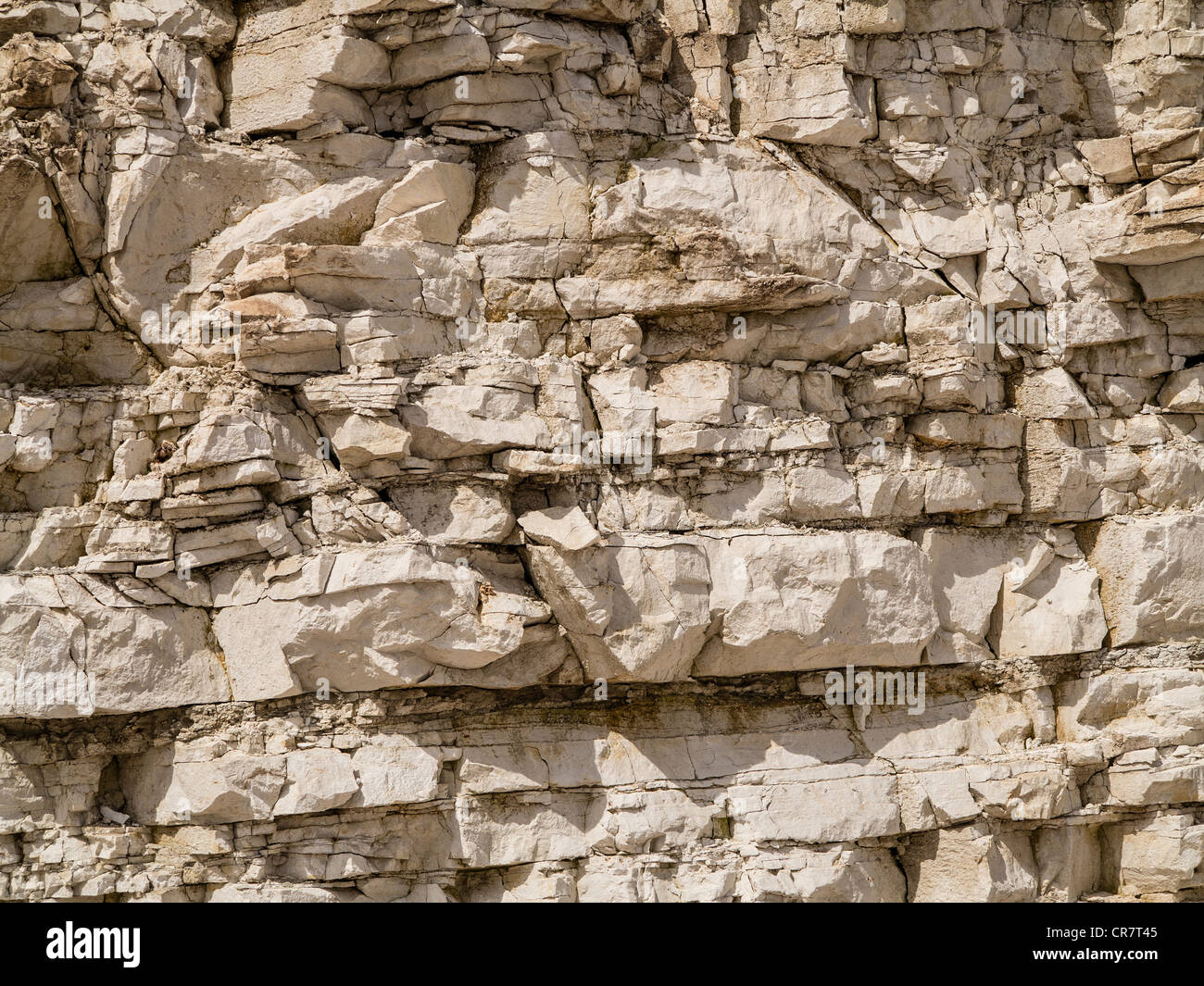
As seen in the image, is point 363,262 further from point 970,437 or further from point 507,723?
point 970,437

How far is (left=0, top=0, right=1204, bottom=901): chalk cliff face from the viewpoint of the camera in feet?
40.3

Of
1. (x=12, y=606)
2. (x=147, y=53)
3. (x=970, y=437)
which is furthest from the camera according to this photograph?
(x=970, y=437)

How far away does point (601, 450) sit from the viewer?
41.9ft

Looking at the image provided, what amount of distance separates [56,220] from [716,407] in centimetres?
661

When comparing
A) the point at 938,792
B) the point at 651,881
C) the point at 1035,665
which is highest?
the point at 1035,665

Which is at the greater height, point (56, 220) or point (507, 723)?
point (56, 220)

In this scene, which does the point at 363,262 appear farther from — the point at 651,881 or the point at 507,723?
the point at 651,881

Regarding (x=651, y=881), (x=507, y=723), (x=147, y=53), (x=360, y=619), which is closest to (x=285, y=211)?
(x=147, y=53)

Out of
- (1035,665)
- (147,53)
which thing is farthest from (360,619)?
(1035,665)

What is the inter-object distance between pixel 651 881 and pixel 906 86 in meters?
8.45

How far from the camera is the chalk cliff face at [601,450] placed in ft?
40.3

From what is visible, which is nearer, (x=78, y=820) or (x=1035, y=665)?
(x=78, y=820)

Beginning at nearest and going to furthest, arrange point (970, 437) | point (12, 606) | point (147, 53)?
point (12, 606), point (147, 53), point (970, 437)

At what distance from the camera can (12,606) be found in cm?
1188
